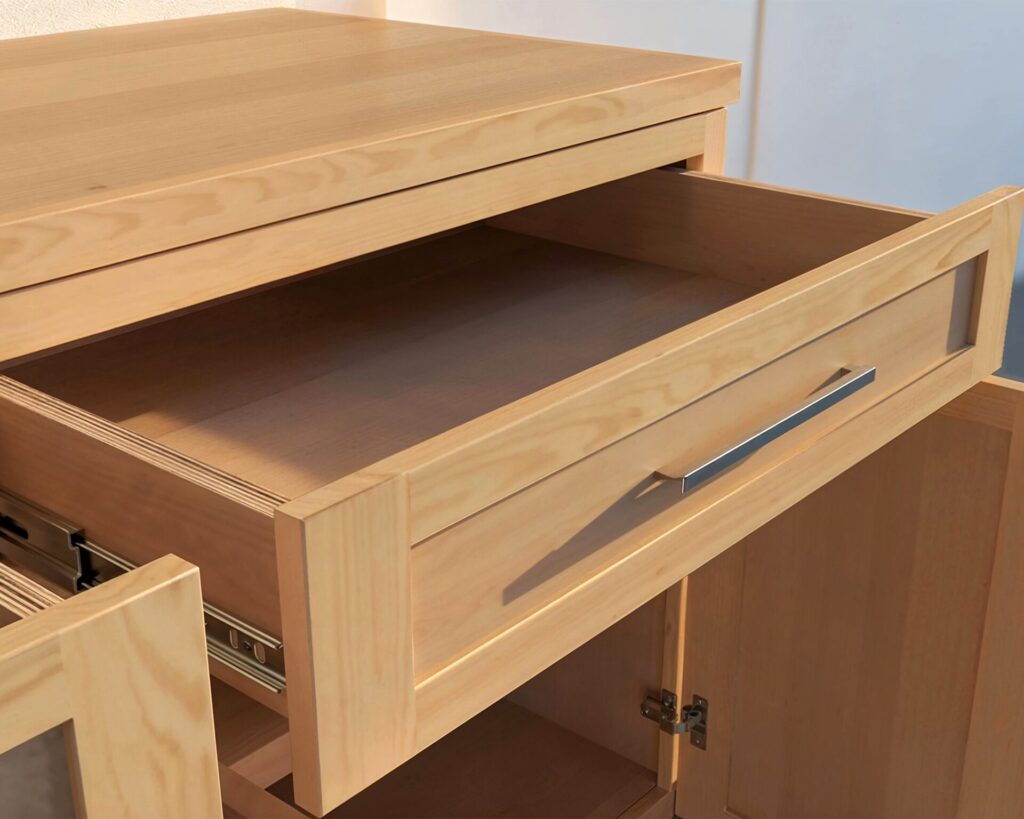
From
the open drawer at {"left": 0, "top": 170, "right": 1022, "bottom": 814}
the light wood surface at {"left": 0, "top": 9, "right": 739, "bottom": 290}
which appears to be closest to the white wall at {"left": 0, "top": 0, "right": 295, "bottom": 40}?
the light wood surface at {"left": 0, "top": 9, "right": 739, "bottom": 290}

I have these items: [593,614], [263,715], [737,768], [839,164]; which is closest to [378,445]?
[593,614]

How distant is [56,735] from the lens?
0.34 metres

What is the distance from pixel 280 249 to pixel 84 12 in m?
0.54

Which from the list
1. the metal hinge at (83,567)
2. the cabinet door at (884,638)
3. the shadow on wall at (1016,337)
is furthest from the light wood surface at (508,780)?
the shadow on wall at (1016,337)

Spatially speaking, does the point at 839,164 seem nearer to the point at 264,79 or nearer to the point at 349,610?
the point at 264,79

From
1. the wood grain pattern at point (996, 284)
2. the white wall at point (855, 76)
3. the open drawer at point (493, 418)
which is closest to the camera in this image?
the open drawer at point (493, 418)

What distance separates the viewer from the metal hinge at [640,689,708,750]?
1.14 meters

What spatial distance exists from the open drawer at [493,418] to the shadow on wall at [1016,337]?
1232 mm

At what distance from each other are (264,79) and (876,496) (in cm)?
54

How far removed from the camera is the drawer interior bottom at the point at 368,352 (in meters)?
0.65

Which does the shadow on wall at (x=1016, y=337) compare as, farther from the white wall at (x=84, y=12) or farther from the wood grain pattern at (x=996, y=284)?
the white wall at (x=84, y=12)

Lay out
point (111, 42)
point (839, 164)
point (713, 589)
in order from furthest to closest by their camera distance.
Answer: point (839, 164), point (713, 589), point (111, 42)

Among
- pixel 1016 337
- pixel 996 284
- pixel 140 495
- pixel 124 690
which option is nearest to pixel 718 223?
pixel 996 284

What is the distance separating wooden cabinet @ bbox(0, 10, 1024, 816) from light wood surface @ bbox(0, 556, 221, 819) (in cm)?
5
